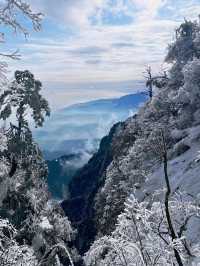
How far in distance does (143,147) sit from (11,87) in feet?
109

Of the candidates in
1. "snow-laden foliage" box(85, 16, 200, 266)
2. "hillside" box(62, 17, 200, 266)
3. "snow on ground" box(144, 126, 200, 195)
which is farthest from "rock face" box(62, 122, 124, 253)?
"snow on ground" box(144, 126, 200, 195)

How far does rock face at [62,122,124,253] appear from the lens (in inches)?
2859

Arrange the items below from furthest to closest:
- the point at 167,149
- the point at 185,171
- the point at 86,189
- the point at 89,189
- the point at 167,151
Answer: the point at 86,189 → the point at 89,189 → the point at 167,149 → the point at 167,151 → the point at 185,171

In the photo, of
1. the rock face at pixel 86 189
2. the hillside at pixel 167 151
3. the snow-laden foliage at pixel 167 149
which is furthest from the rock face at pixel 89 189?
the snow-laden foliage at pixel 167 149

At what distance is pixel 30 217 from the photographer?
30578 mm

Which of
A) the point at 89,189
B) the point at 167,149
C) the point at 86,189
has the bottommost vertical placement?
the point at 86,189

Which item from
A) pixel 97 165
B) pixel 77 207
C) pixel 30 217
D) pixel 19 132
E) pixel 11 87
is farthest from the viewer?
pixel 97 165

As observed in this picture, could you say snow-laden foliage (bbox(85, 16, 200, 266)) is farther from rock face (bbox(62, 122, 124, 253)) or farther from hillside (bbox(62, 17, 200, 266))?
rock face (bbox(62, 122, 124, 253))

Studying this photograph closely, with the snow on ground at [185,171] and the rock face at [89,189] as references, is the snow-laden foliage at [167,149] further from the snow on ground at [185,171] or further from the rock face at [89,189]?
the rock face at [89,189]

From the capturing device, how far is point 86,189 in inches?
3669

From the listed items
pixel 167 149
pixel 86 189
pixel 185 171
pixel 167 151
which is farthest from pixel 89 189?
pixel 185 171

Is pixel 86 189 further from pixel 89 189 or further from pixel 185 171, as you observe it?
pixel 185 171

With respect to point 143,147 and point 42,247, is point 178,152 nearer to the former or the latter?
point 143,147

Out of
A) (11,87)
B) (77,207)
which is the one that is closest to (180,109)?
(11,87)
